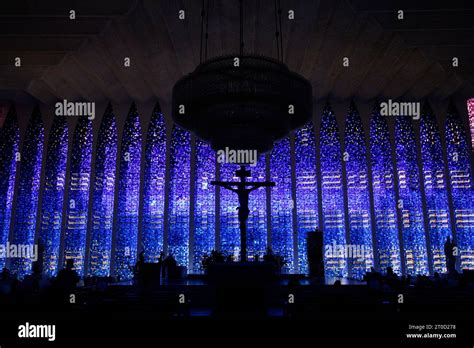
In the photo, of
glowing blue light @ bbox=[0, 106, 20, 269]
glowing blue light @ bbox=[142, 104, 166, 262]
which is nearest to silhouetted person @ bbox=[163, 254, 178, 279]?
glowing blue light @ bbox=[142, 104, 166, 262]

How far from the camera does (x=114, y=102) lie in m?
12.2

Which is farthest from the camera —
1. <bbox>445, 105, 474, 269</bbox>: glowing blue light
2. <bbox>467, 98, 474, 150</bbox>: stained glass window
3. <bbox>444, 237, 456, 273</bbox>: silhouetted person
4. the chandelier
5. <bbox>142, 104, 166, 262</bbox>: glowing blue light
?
Result: <bbox>467, 98, 474, 150</bbox>: stained glass window

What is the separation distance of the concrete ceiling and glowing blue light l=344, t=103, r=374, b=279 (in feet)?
3.76

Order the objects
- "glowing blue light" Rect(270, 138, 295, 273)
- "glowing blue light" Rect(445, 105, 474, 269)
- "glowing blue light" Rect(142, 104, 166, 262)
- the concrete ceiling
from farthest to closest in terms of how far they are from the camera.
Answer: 1. "glowing blue light" Rect(142, 104, 166, 262)
2. "glowing blue light" Rect(270, 138, 295, 273)
3. "glowing blue light" Rect(445, 105, 474, 269)
4. the concrete ceiling

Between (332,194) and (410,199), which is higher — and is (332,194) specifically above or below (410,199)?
above

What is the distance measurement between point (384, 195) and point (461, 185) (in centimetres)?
234

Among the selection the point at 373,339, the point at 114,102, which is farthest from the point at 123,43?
the point at 373,339

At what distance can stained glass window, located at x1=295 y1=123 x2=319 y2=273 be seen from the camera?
11.3 m

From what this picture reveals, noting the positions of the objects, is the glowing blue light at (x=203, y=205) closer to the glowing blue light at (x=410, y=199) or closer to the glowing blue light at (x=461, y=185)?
the glowing blue light at (x=410, y=199)

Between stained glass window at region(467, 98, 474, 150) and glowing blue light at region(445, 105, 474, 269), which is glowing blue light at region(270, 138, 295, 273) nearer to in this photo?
glowing blue light at region(445, 105, 474, 269)

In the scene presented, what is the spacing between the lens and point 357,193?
1154 centimetres

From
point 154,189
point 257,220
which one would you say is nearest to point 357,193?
point 257,220

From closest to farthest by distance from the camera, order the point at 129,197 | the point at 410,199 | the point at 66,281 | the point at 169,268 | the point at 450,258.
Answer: the point at 66,281 < the point at 169,268 < the point at 450,258 < the point at 410,199 < the point at 129,197

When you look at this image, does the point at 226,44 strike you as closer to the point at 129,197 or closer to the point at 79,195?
the point at 129,197
